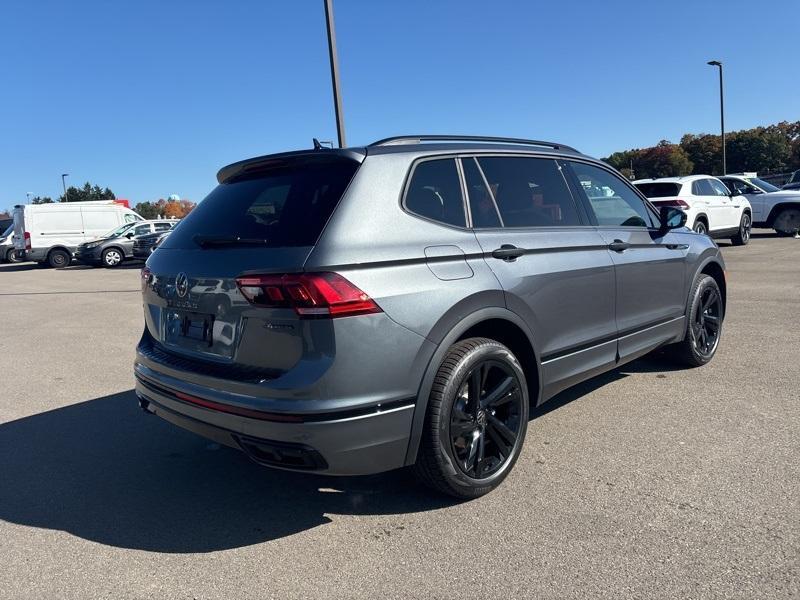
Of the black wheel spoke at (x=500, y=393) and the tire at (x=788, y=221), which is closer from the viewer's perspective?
the black wheel spoke at (x=500, y=393)

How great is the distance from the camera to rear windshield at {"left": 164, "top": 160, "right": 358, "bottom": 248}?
282 cm

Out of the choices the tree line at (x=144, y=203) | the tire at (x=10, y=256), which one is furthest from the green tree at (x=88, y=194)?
the tire at (x=10, y=256)

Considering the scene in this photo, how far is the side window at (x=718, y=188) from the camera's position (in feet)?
47.5

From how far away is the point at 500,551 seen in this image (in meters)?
2.71

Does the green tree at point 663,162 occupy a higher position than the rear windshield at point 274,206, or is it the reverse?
the green tree at point 663,162

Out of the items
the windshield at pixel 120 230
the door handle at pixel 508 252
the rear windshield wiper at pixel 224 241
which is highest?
the windshield at pixel 120 230

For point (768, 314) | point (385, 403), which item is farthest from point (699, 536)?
point (768, 314)

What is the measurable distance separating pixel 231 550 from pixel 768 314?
6961mm

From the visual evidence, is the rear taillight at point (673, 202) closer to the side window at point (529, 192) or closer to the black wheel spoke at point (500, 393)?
the side window at point (529, 192)

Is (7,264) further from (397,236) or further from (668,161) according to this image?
(668,161)

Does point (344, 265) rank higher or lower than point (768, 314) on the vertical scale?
higher

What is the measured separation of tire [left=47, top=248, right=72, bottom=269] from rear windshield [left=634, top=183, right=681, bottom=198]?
2027 cm

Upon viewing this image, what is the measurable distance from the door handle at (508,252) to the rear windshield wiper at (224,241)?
1.21 m

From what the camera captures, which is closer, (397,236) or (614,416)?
(397,236)
